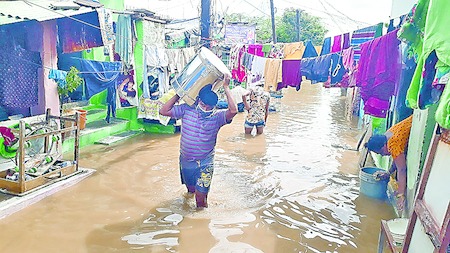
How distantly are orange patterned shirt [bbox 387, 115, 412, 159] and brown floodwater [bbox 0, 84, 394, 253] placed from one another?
101 centimetres

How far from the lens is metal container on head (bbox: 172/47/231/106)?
15.8 ft

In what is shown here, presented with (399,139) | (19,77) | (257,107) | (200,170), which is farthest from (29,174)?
(257,107)

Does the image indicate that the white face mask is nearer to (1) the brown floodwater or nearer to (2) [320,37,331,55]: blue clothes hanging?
(1) the brown floodwater

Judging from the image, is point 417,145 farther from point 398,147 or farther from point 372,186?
point 372,186

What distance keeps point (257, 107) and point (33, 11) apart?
20.1 feet

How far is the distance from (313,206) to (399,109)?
217 centimetres

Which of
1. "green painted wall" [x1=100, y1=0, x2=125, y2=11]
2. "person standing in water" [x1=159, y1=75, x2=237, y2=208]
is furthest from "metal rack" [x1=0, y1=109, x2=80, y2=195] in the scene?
"green painted wall" [x1=100, y1=0, x2=125, y2=11]

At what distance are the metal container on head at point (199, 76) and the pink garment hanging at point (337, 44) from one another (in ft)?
10.8

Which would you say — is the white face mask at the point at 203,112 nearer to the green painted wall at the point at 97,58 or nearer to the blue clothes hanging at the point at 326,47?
the blue clothes hanging at the point at 326,47

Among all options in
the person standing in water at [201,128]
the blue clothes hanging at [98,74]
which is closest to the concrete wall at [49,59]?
the blue clothes hanging at [98,74]

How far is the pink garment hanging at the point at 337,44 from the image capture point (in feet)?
23.9

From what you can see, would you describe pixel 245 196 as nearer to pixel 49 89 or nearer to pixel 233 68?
pixel 49 89

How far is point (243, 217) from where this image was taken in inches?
213

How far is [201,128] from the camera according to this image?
504cm
